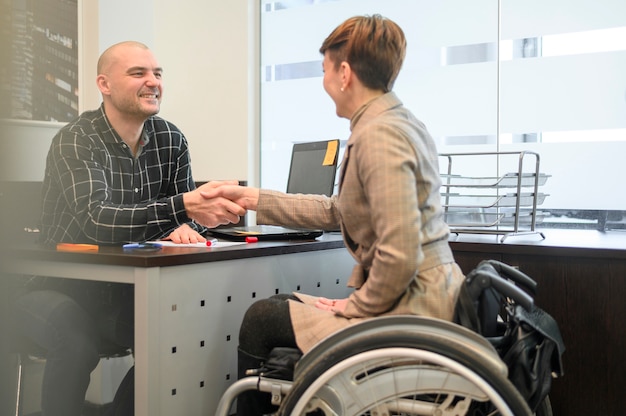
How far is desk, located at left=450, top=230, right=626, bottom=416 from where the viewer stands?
1.78 meters

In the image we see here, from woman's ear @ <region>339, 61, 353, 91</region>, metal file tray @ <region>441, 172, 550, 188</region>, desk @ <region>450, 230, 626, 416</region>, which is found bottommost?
desk @ <region>450, 230, 626, 416</region>

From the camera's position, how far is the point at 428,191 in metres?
1.32

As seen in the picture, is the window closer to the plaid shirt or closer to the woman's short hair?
the plaid shirt

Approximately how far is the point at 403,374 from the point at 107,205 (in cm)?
101

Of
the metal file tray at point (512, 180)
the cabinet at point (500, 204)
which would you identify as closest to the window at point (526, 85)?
the cabinet at point (500, 204)

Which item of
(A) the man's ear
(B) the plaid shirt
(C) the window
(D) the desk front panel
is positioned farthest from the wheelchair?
(C) the window

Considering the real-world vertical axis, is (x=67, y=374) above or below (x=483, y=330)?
below

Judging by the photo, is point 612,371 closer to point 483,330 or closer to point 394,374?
point 483,330

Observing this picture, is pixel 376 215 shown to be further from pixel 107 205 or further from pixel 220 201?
pixel 107 205

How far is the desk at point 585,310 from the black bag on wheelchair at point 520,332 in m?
0.61

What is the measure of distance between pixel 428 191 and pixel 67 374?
3.38ft

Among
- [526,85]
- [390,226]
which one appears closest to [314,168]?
[526,85]

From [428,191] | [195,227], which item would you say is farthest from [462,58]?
[428,191]

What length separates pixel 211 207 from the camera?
1.78m
